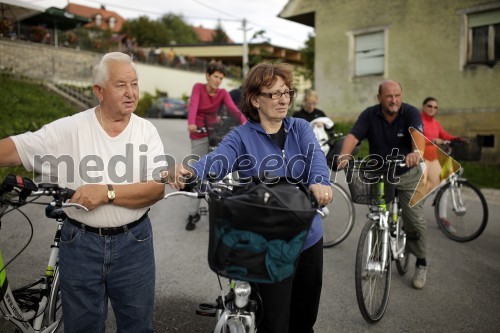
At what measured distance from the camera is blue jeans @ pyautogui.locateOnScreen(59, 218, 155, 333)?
7.77ft

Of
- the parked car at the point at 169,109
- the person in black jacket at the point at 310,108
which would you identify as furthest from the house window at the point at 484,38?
the parked car at the point at 169,109

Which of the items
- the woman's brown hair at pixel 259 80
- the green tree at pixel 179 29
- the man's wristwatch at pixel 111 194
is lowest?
the man's wristwatch at pixel 111 194

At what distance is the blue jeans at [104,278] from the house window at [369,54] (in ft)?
46.3

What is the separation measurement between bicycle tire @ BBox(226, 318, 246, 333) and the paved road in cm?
164

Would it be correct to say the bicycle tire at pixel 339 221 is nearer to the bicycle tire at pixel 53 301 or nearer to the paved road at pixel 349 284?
the paved road at pixel 349 284

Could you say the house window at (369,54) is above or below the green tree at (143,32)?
below

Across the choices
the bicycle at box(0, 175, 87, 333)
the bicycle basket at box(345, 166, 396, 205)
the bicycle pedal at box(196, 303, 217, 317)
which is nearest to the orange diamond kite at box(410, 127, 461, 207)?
the bicycle basket at box(345, 166, 396, 205)

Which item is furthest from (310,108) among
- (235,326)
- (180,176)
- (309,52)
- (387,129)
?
(309,52)

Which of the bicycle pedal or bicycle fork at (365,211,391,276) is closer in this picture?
the bicycle pedal

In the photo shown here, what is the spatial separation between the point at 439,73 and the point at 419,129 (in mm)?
10555

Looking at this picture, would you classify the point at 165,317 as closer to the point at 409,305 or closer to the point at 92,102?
the point at 409,305

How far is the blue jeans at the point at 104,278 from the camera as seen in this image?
7.77 ft

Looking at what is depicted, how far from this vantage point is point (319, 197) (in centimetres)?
224

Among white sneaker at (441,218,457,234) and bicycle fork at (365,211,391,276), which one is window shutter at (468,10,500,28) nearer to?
white sneaker at (441,218,457,234)
